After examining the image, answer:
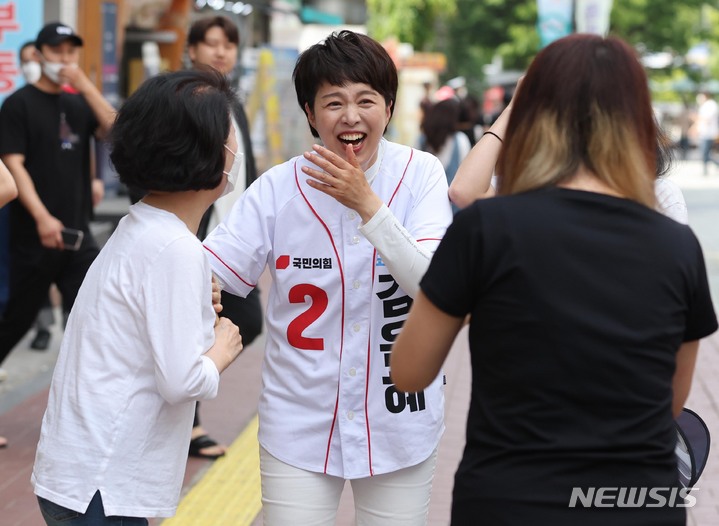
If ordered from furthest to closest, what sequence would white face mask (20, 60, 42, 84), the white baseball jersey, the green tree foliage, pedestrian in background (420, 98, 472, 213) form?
the green tree foliage < pedestrian in background (420, 98, 472, 213) < white face mask (20, 60, 42, 84) < the white baseball jersey

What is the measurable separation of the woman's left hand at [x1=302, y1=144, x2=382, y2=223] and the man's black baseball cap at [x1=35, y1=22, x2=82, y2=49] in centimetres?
398

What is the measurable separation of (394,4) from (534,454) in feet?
115

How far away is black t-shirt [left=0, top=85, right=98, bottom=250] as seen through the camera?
6406 millimetres

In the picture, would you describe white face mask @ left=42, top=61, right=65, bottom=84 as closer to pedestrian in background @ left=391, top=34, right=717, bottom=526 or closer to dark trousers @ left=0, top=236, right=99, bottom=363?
dark trousers @ left=0, top=236, right=99, bottom=363

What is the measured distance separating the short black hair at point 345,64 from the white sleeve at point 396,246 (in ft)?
1.39

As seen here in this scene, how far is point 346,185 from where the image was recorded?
2.85 metres

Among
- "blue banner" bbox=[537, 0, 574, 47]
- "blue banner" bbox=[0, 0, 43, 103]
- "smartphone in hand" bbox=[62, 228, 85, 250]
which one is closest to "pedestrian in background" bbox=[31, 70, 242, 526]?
"smartphone in hand" bbox=[62, 228, 85, 250]

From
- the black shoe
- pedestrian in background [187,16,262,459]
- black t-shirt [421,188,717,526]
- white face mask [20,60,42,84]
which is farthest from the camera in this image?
the black shoe

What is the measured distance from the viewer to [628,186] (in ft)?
7.10

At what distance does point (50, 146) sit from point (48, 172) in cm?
15

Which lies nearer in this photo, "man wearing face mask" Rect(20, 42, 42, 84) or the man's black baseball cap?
the man's black baseball cap

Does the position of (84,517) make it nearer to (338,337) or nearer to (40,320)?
(338,337)

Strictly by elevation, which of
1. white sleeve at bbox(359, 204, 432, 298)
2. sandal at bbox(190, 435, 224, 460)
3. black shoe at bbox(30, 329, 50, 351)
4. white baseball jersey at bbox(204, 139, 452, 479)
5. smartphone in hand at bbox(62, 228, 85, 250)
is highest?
white sleeve at bbox(359, 204, 432, 298)

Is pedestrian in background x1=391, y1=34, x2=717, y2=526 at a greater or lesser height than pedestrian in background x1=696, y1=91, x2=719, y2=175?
greater
